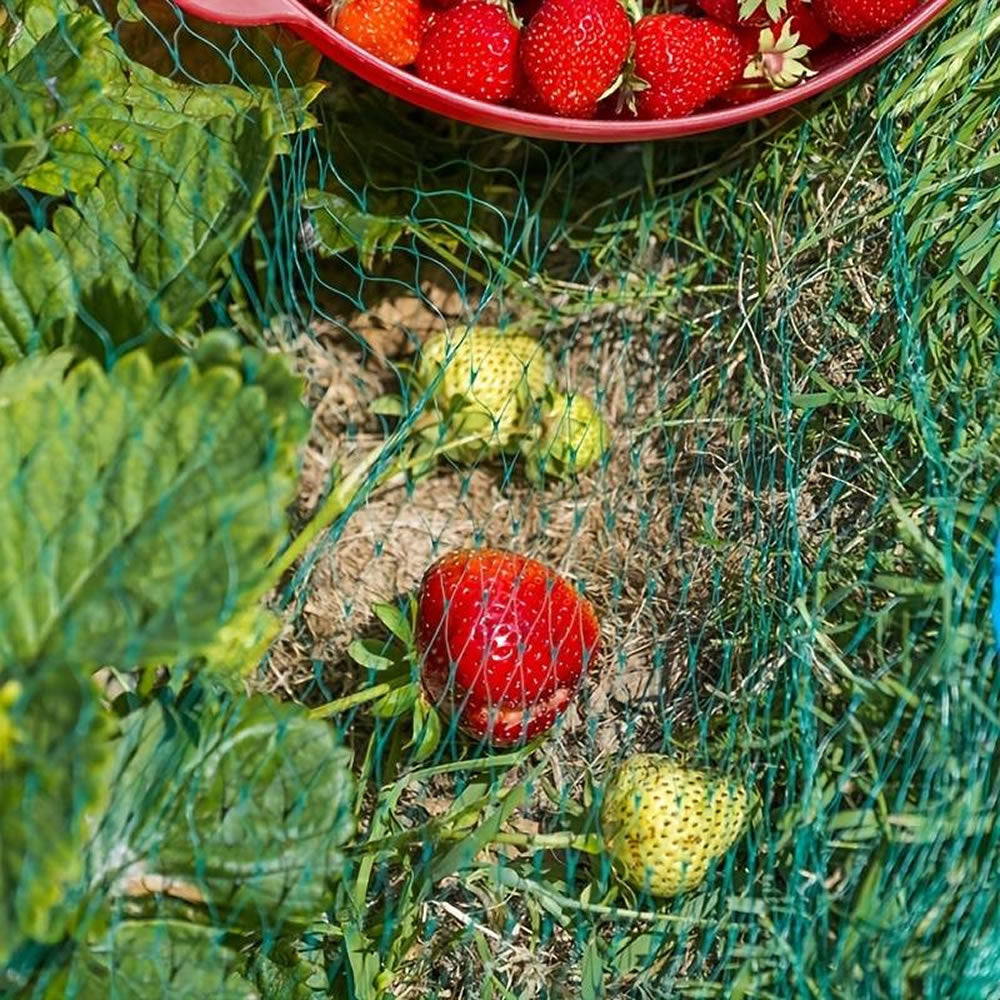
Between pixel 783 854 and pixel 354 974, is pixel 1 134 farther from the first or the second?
pixel 783 854

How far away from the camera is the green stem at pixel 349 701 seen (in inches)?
38.0

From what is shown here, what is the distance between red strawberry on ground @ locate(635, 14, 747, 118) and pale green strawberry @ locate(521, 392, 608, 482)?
9.1 inches

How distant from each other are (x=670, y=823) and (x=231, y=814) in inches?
11.1

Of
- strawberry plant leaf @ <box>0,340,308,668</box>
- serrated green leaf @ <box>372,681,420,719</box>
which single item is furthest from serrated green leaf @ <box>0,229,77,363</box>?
serrated green leaf @ <box>372,681,420,719</box>

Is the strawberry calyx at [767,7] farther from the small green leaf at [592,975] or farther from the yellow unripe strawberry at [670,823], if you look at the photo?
the small green leaf at [592,975]

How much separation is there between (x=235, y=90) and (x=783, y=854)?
0.66m

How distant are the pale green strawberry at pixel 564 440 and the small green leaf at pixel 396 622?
0.19 meters

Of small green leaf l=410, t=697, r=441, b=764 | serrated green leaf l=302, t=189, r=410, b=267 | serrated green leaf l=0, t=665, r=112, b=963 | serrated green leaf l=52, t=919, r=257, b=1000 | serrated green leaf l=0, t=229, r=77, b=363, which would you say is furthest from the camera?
serrated green leaf l=302, t=189, r=410, b=267

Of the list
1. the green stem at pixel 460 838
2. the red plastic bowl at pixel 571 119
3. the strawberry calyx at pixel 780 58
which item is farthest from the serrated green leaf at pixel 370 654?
the strawberry calyx at pixel 780 58

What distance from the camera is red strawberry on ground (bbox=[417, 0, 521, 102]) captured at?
1.05 meters

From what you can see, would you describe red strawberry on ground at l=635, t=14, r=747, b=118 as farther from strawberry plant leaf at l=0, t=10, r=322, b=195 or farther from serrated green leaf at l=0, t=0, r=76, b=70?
serrated green leaf at l=0, t=0, r=76, b=70

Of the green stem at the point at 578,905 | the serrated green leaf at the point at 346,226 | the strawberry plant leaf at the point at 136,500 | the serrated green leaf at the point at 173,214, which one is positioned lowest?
the green stem at the point at 578,905

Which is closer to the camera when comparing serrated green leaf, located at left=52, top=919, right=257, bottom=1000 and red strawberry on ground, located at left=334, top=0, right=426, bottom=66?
serrated green leaf, located at left=52, top=919, right=257, bottom=1000

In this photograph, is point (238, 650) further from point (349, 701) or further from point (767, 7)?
point (767, 7)
